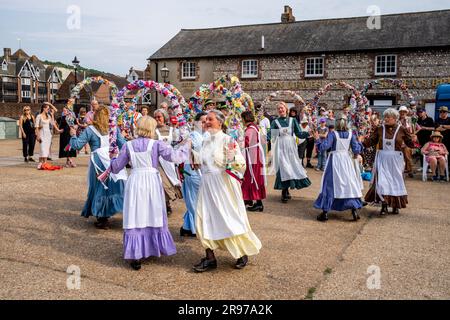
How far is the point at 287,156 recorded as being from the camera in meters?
8.92

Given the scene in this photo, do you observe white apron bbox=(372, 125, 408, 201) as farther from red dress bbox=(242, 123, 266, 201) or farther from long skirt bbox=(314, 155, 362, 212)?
red dress bbox=(242, 123, 266, 201)

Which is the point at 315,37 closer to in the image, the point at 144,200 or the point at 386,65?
the point at 386,65

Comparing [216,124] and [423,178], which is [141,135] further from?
[423,178]

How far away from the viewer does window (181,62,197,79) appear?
3045 centimetres

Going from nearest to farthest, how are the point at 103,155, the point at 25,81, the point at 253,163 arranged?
the point at 103,155, the point at 253,163, the point at 25,81

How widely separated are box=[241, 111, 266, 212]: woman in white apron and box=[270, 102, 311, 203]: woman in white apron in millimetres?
1161

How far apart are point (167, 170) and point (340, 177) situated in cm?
292

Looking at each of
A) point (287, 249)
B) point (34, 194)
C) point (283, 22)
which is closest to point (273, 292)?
point (287, 249)

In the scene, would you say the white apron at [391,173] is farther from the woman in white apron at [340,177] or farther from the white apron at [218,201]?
the white apron at [218,201]

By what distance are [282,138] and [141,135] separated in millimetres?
4764

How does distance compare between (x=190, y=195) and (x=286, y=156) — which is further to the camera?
(x=286, y=156)

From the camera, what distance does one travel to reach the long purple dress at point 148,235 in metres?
4.73

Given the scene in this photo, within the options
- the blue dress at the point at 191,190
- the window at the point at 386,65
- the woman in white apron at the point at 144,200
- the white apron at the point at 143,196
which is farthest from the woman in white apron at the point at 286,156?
the window at the point at 386,65

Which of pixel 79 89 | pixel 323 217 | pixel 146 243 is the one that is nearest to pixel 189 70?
pixel 79 89
